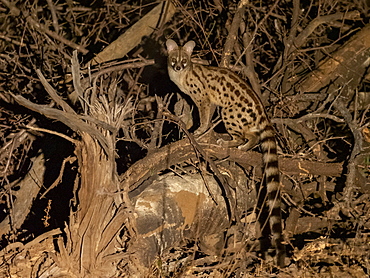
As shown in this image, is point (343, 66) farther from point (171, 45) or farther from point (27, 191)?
point (27, 191)

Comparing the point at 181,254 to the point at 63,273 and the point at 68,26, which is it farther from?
the point at 68,26

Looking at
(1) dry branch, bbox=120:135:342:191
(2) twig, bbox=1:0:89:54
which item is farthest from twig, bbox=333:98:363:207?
(2) twig, bbox=1:0:89:54

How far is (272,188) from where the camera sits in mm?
4777

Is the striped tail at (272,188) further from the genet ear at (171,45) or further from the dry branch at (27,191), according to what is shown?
the dry branch at (27,191)

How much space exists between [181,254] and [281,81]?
7.92ft

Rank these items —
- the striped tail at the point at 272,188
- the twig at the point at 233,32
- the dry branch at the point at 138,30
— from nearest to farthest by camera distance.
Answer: the striped tail at the point at 272,188
the twig at the point at 233,32
the dry branch at the point at 138,30

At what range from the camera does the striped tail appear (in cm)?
441

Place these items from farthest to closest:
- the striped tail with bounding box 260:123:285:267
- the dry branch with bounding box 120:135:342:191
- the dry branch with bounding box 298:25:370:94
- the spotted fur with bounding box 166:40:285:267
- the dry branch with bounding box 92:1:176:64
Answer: the dry branch with bounding box 92:1:176:64 < the dry branch with bounding box 298:25:370:94 < the spotted fur with bounding box 166:40:285:267 < the dry branch with bounding box 120:135:342:191 < the striped tail with bounding box 260:123:285:267

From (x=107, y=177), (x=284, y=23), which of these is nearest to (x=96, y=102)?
(x=107, y=177)

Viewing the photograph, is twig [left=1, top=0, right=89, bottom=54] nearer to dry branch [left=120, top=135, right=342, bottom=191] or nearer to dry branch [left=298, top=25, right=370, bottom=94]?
dry branch [left=120, top=135, right=342, bottom=191]

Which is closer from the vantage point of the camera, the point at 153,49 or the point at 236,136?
the point at 236,136

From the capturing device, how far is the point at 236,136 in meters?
5.36

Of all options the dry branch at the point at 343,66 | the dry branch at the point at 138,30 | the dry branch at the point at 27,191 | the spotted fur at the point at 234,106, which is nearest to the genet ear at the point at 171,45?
the spotted fur at the point at 234,106

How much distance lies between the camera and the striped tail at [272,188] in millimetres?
4414
